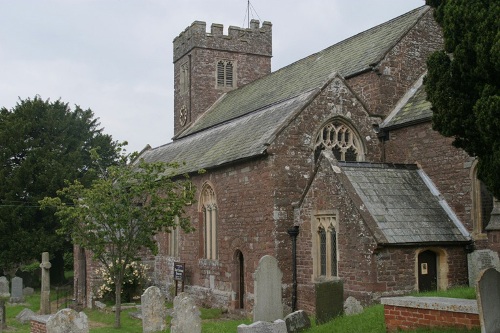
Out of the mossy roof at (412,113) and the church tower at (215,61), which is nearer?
the mossy roof at (412,113)

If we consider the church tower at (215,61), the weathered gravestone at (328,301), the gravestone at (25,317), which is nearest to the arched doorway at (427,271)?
the weathered gravestone at (328,301)

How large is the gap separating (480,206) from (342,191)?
4021mm

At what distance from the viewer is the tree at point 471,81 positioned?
1002 centimetres

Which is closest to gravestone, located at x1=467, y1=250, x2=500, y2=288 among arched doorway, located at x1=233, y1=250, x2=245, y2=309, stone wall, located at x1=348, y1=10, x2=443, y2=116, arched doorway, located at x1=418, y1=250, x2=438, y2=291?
arched doorway, located at x1=418, y1=250, x2=438, y2=291

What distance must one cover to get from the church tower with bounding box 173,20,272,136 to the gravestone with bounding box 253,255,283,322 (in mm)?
21550

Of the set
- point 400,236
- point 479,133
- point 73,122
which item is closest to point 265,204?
point 400,236

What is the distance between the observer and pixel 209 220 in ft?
72.2

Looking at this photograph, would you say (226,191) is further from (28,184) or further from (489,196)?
(28,184)

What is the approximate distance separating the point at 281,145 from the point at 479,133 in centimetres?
786

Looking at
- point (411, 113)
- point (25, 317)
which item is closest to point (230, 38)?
point (411, 113)

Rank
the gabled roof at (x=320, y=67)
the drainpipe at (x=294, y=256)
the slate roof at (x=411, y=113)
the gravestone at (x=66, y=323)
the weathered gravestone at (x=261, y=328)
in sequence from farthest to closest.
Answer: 1. the gabled roof at (x=320, y=67)
2. the slate roof at (x=411, y=113)
3. the drainpipe at (x=294, y=256)
4. the gravestone at (x=66, y=323)
5. the weathered gravestone at (x=261, y=328)

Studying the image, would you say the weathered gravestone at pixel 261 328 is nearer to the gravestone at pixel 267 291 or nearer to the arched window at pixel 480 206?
the gravestone at pixel 267 291

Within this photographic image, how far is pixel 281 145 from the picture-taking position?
710 inches

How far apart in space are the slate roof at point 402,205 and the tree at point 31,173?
24.1 m
